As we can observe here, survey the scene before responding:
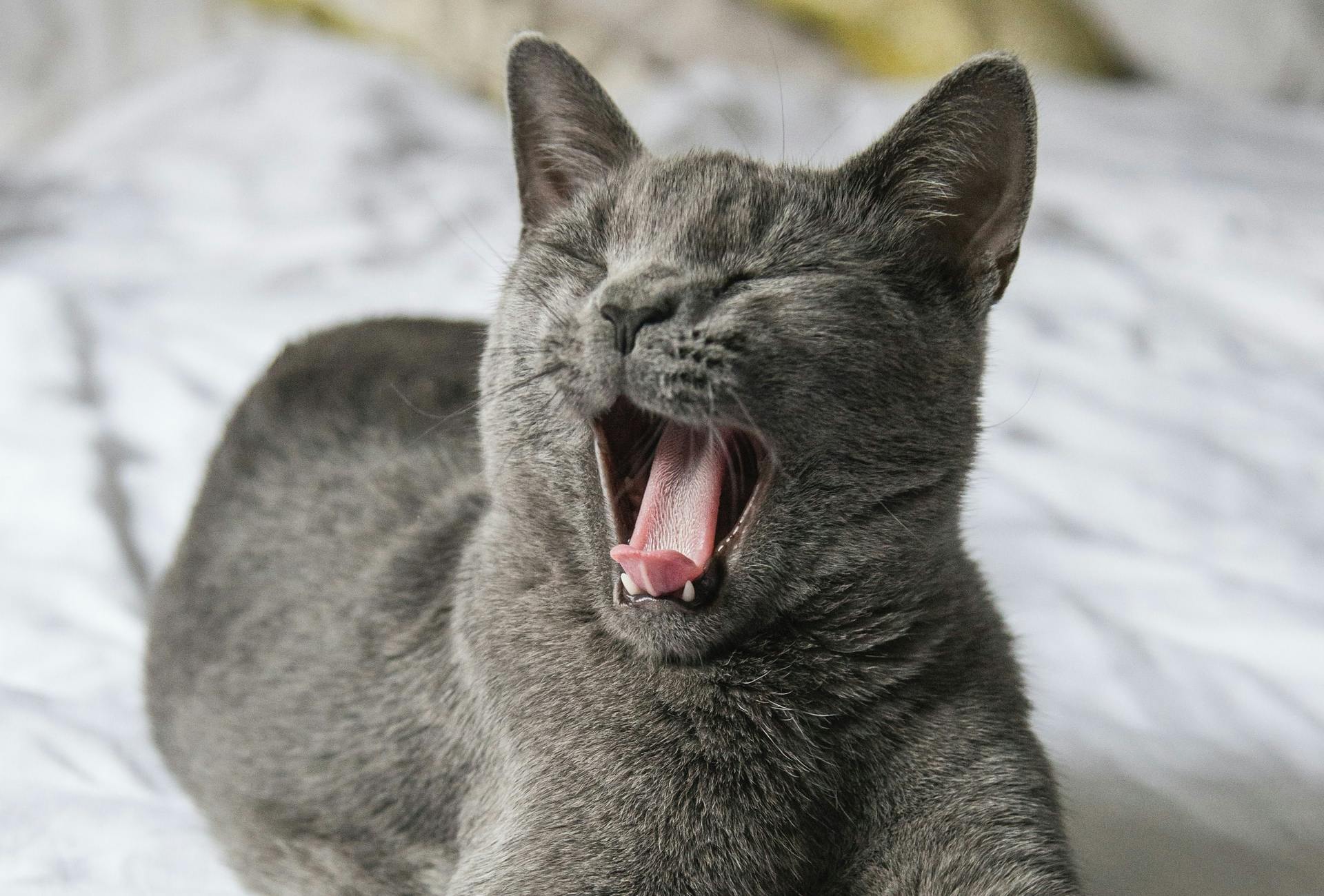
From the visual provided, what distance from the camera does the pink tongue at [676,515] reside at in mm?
922

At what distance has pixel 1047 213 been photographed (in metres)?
2.64

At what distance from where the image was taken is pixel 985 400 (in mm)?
2096

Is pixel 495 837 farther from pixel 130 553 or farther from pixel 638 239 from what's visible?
pixel 130 553

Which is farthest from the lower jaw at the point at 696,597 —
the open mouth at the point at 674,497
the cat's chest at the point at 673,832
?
the cat's chest at the point at 673,832

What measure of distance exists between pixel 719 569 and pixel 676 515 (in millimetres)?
54

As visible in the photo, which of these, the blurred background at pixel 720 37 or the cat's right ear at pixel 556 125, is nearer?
the cat's right ear at pixel 556 125

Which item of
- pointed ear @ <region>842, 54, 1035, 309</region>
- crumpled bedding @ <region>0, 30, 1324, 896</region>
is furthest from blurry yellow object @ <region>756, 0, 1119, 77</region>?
pointed ear @ <region>842, 54, 1035, 309</region>

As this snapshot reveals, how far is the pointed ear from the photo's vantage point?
0.99 metres

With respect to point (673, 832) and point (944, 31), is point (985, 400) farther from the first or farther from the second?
point (944, 31)

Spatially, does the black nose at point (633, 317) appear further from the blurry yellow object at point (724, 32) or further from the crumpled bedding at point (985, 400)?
the blurry yellow object at point (724, 32)

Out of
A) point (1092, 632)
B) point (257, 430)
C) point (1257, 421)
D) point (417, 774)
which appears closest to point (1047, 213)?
point (1257, 421)

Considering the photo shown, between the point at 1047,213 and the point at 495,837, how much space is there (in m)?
2.08

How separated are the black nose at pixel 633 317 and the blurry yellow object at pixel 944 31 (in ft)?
7.99

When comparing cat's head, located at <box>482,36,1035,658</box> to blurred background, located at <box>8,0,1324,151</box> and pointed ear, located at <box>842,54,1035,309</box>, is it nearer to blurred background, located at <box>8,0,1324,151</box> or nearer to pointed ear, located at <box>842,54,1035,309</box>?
pointed ear, located at <box>842,54,1035,309</box>
